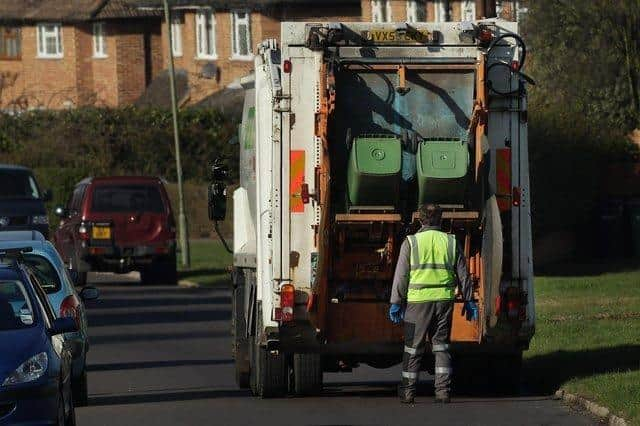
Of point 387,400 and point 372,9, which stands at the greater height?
point 372,9

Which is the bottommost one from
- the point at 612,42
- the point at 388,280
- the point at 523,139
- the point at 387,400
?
the point at 387,400

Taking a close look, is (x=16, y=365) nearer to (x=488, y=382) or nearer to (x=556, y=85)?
(x=488, y=382)

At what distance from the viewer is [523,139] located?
1373cm

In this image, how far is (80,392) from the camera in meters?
14.7

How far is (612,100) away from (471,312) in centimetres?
1970

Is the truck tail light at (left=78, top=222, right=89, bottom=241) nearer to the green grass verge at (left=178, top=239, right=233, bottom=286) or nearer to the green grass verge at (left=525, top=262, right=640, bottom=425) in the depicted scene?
the green grass verge at (left=178, top=239, right=233, bottom=286)

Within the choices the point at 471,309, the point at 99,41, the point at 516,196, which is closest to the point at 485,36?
the point at 516,196

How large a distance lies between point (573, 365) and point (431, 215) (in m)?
3.15

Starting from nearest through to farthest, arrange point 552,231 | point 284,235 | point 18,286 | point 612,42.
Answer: point 18,286 < point 284,235 < point 612,42 < point 552,231

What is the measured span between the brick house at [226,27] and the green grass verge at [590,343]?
1277 inches

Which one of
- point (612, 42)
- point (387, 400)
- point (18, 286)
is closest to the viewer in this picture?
Answer: point (18, 286)

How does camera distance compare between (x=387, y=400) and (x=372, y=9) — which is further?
(x=372, y=9)

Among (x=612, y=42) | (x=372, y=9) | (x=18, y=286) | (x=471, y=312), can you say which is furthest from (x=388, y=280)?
(x=372, y=9)

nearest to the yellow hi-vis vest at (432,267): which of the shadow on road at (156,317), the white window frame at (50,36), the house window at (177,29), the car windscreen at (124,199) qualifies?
the shadow on road at (156,317)
